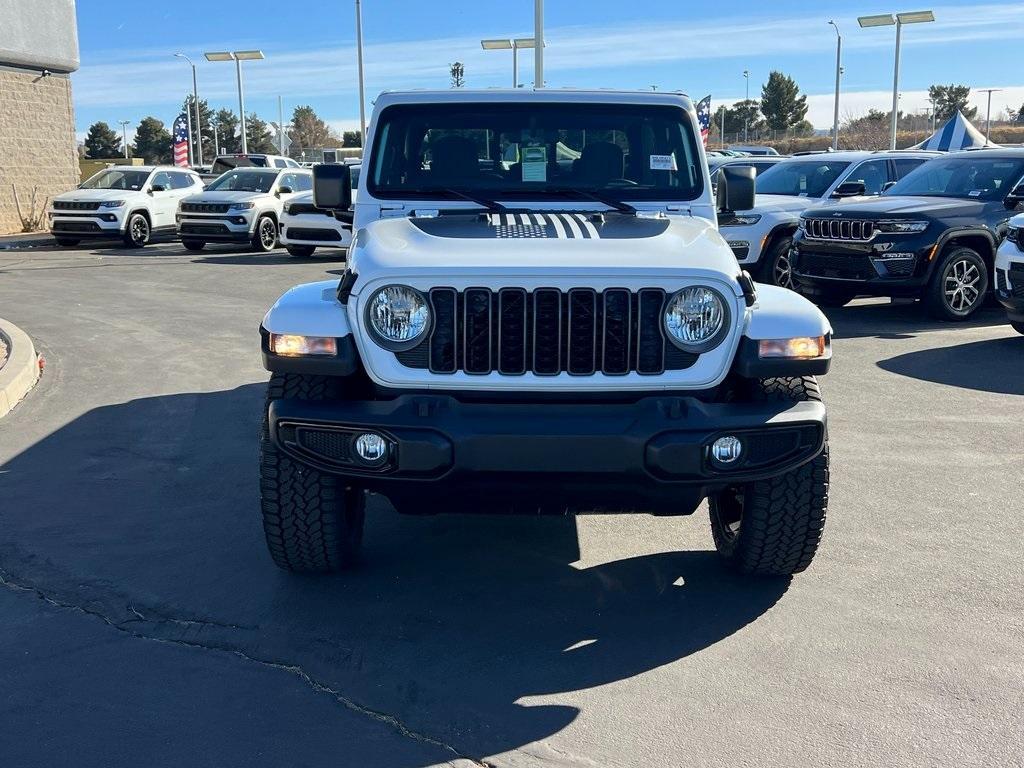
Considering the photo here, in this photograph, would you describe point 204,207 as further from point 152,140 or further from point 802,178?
point 152,140

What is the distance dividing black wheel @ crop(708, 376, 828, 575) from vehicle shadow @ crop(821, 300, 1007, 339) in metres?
6.89

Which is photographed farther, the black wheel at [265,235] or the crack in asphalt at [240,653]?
the black wheel at [265,235]

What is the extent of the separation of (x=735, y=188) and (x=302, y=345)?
8.19 ft

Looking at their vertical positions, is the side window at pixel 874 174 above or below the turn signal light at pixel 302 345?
above

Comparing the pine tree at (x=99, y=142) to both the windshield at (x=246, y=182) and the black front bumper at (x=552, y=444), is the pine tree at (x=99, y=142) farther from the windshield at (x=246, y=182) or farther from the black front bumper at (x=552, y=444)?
the black front bumper at (x=552, y=444)

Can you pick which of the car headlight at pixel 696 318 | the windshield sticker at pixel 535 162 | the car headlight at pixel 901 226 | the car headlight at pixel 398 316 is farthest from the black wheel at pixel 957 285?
the car headlight at pixel 398 316

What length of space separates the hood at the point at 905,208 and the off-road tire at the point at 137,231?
14545 millimetres

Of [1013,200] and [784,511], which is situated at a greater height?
[1013,200]

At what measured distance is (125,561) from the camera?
486 centimetres

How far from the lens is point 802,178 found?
596 inches

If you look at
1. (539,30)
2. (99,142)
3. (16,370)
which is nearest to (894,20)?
(539,30)

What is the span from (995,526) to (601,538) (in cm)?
186

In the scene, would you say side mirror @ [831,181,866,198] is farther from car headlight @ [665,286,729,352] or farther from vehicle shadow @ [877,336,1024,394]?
car headlight @ [665,286,729,352]

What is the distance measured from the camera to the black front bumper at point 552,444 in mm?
3754
